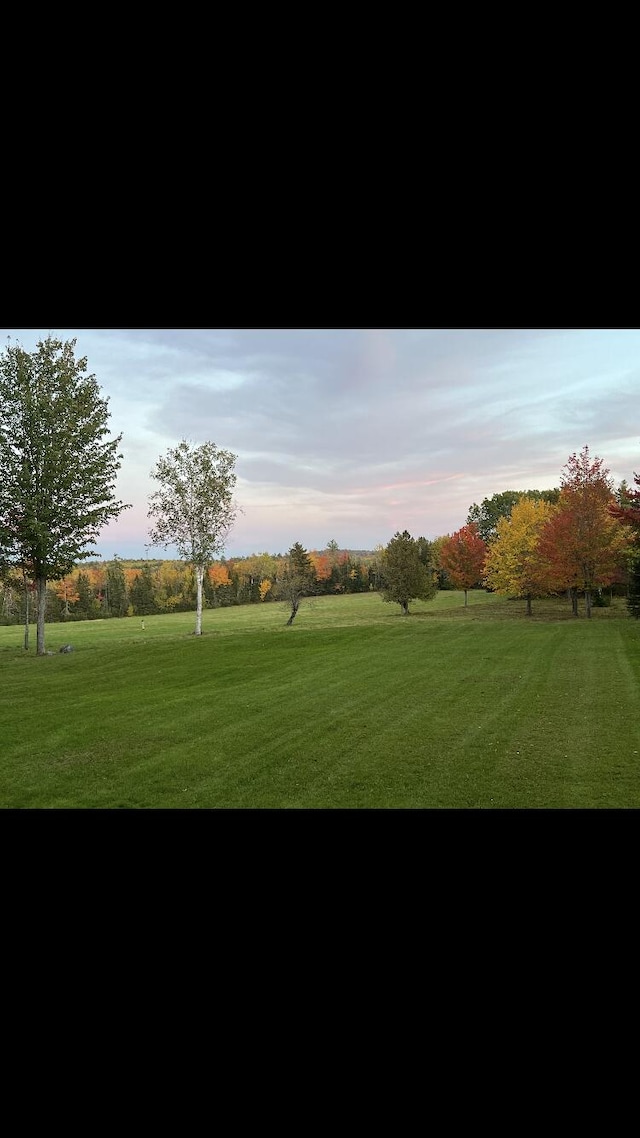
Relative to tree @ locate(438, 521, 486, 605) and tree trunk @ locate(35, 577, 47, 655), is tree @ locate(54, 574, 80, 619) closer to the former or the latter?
tree trunk @ locate(35, 577, 47, 655)

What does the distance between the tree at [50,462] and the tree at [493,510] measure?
5.85 metres

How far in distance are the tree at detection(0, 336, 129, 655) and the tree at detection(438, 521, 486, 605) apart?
5695 mm

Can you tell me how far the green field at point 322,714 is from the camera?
3.18 metres

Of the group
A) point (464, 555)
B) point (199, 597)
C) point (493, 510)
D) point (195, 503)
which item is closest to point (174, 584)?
point (199, 597)

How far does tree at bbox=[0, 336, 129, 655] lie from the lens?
714 centimetres

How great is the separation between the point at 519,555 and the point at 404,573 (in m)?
1.97

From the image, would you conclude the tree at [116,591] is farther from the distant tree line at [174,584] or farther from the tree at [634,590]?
the tree at [634,590]

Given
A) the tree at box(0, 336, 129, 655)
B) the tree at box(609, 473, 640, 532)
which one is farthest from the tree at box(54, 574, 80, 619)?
the tree at box(609, 473, 640, 532)

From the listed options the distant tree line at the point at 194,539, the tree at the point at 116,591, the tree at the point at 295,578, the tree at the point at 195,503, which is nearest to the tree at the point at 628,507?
the distant tree line at the point at 194,539

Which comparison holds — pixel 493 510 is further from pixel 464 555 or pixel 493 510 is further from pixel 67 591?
pixel 67 591
